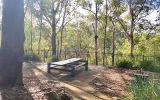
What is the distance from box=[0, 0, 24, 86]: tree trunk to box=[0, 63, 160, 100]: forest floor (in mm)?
450

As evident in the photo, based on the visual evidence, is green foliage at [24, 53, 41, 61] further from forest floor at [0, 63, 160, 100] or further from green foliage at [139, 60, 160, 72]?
green foliage at [139, 60, 160, 72]

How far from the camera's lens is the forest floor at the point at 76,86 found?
750 centimetres

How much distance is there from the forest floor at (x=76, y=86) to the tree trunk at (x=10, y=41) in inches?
17.7

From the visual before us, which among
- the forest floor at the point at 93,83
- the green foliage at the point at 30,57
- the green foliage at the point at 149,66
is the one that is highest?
the green foliage at the point at 30,57

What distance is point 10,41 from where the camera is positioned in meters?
8.05

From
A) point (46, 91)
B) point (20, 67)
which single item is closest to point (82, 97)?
point (46, 91)

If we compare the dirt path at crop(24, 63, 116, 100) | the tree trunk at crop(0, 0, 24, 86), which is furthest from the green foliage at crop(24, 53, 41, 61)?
the tree trunk at crop(0, 0, 24, 86)

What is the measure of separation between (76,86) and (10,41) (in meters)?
3.51

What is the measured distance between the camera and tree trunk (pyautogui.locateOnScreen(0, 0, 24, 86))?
8.02 metres

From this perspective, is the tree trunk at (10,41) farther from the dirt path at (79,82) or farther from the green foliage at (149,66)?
the green foliage at (149,66)

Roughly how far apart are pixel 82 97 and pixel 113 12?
23.7m

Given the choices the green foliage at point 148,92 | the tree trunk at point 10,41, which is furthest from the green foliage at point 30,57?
the green foliage at point 148,92

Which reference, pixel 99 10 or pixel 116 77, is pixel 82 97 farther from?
pixel 99 10

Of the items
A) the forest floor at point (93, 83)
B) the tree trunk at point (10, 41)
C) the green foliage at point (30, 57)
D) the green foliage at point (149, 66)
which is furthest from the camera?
the green foliage at point (30, 57)
